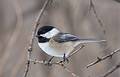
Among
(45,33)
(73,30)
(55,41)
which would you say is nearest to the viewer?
(45,33)

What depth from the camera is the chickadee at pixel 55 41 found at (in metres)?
2.35

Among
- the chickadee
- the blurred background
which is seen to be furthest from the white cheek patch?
the blurred background

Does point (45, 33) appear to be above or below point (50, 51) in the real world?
above

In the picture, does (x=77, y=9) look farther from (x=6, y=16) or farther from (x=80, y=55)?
(x=6, y=16)

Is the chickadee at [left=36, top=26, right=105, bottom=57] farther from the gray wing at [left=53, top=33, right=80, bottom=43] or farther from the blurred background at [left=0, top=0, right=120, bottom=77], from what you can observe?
the blurred background at [left=0, top=0, right=120, bottom=77]

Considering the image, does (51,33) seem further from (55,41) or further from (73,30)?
(73,30)

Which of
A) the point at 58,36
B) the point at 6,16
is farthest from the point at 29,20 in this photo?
the point at 58,36

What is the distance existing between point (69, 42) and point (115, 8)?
1405 millimetres

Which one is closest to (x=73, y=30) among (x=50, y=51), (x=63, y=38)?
(x=63, y=38)

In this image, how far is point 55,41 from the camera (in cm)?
246

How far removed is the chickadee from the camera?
2.35 m

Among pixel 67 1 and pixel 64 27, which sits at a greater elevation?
pixel 67 1

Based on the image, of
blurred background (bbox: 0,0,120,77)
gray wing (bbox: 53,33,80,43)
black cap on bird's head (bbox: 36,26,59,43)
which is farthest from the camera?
blurred background (bbox: 0,0,120,77)

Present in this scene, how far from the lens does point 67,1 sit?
11.6ft
